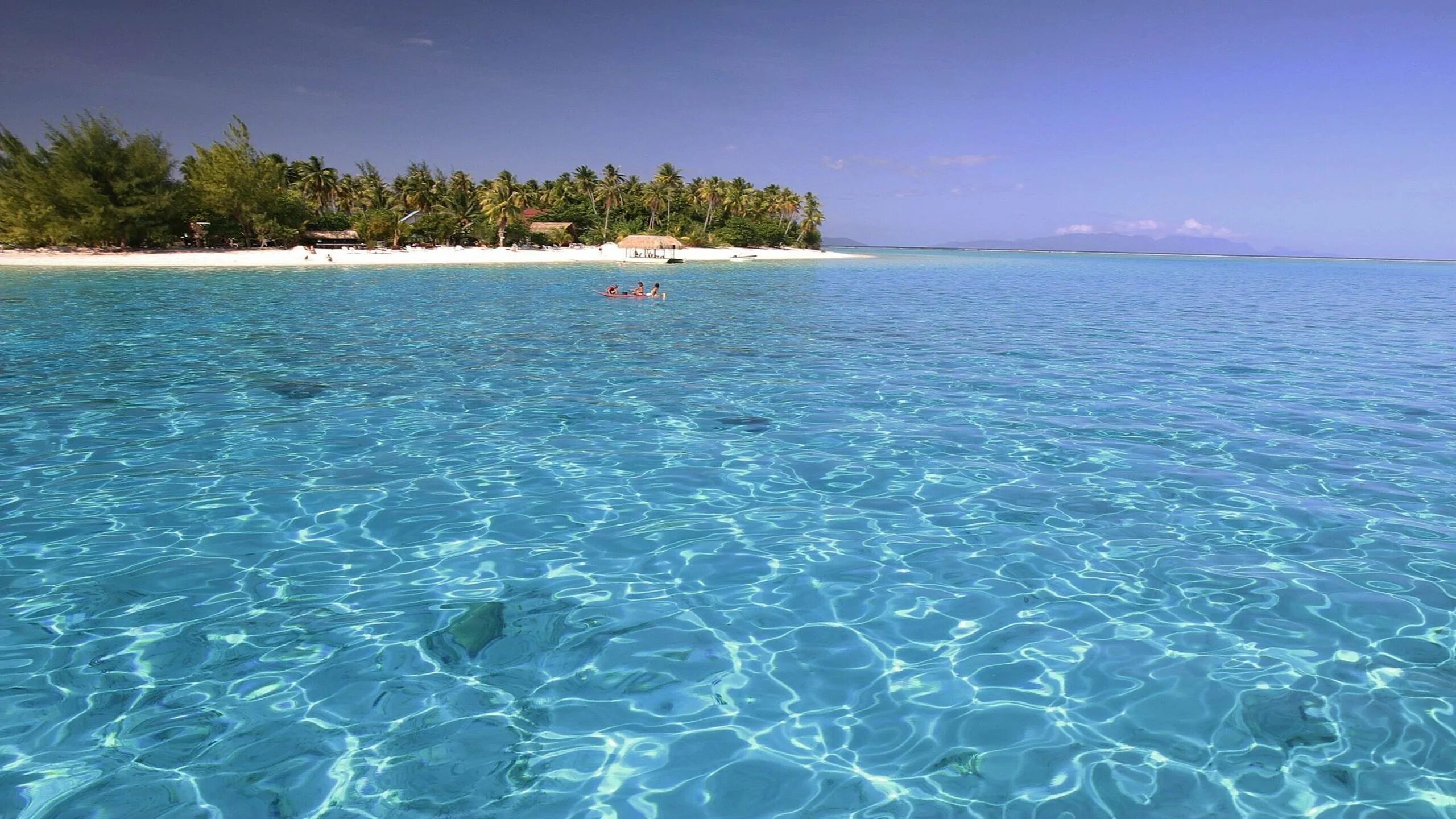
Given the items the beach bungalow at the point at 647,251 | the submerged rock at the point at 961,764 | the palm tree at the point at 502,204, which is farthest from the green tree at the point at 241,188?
the submerged rock at the point at 961,764

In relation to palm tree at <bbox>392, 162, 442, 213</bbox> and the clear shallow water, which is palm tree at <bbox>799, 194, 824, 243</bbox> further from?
the clear shallow water

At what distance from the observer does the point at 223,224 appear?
5875 cm

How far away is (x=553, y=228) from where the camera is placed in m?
89.4

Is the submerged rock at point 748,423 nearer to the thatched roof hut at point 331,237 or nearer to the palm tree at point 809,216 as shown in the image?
the thatched roof hut at point 331,237

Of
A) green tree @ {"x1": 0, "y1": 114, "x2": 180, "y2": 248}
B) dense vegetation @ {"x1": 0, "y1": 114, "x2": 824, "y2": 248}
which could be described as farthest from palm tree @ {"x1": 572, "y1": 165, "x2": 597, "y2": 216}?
green tree @ {"x1": 0, "y1": 114, "x2": 180, "y2": 248}

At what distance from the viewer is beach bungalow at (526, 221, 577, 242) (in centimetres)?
8623

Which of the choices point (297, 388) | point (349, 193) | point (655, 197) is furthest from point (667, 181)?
point (297, 388)

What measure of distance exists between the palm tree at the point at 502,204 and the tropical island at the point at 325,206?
19 centimetres

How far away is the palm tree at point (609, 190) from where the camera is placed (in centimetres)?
9631

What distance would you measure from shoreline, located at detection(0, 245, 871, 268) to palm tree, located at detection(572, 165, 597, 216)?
66.1 feet

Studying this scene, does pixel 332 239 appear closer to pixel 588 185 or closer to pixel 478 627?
pixel 588 185

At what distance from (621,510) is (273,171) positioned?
66.6 m

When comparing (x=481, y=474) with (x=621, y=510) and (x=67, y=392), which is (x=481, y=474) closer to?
(x=621, y=510)

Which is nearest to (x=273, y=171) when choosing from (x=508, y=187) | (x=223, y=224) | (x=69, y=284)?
(x=223, y=224)
